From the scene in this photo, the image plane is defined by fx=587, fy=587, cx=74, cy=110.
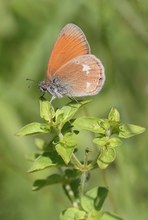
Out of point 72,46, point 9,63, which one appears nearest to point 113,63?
point 72,46

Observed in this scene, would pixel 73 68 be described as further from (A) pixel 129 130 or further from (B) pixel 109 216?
(B) pixel 109 216

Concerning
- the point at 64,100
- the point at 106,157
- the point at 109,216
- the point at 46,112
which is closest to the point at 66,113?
the point at 46,112

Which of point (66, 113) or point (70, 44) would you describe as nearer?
point (66, 113)

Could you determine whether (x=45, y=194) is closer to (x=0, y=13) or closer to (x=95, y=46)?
(x=95, y=46)

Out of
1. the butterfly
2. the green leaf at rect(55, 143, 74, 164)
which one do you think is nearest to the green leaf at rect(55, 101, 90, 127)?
the green leaf at rect(55, 143, 74, 164)

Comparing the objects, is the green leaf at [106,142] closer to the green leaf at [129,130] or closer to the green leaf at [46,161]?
the green leaf at [129,130]
